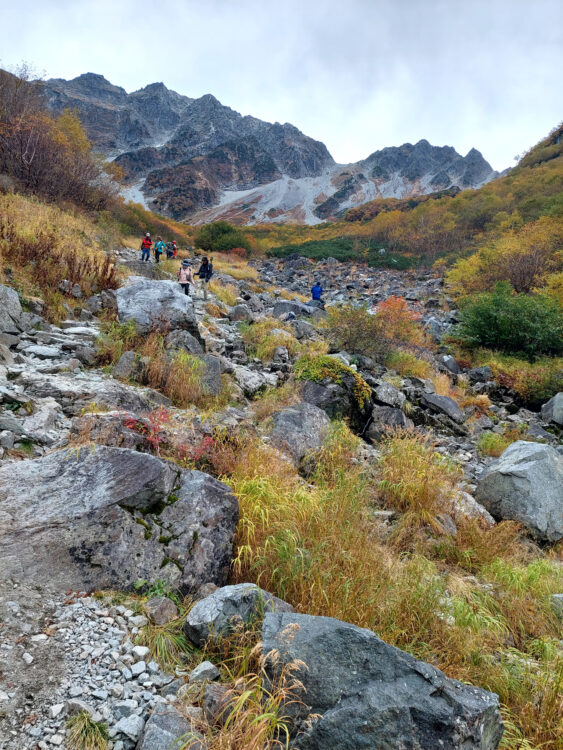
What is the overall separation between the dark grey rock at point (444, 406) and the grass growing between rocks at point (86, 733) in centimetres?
795

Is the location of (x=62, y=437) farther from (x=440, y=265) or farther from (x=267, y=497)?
(x=440, y=265)

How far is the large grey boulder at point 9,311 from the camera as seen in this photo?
203 inches

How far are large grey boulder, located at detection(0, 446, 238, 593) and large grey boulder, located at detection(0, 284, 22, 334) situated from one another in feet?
10.8

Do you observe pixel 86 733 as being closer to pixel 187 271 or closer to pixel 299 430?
pixel 299 430

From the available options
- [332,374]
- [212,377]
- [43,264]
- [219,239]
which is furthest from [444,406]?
[219,239]

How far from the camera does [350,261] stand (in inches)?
1404

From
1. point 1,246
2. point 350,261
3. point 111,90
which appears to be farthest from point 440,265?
point 111,90

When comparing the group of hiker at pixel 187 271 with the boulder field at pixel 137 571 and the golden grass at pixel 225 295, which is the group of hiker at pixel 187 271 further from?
the boulder field at pixel 137 571

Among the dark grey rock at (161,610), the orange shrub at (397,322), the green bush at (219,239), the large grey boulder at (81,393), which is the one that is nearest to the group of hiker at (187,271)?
the orange shrub at (397,322)

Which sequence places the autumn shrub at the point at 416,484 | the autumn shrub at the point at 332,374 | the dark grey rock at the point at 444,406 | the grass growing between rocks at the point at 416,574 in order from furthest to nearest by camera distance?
the dark grey rock at the point at 444,406, the autumn shrub at the point at 332,374, the autumn shrub at the point at 416,484, the grass growing between rocks at the point at 416,574

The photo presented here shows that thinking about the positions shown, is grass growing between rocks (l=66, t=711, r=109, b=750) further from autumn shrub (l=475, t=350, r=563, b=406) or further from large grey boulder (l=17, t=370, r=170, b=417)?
autumn shrub (l=475, t=350, r=563, b=406)

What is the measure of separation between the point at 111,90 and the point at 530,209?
176394mm

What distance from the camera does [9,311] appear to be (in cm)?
536

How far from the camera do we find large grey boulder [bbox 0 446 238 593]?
7.53 feet
